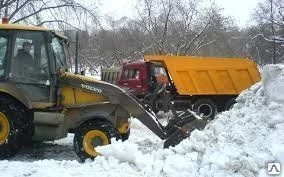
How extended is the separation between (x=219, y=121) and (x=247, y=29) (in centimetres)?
5414

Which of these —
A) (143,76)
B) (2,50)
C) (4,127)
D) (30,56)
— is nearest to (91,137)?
(4,127)

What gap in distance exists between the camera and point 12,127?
→ 9195mm

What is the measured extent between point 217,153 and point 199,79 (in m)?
11.0

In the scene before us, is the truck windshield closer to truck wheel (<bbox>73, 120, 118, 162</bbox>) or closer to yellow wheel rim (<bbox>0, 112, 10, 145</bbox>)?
yellow wheel rim (<bbox>0, 112, 10, 145</bbox>)

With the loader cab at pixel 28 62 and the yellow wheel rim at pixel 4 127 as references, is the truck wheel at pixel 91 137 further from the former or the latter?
the yellow wheel rim at pixel 4 127

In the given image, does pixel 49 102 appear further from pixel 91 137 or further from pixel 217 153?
pixel 217 153

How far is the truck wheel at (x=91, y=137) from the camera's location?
30.4 ft

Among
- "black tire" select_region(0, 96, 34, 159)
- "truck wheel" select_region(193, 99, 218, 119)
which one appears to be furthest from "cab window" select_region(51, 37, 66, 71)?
"truck wheel" select_region(193, 99, 218, 119)

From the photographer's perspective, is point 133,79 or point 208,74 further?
point 133,79

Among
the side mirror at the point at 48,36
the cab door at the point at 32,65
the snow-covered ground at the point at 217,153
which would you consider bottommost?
the snow-covered ground at the point at 217,153

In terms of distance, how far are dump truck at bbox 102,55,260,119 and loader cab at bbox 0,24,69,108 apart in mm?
8639

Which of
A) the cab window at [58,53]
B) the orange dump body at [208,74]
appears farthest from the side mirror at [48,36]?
the orange dump body at [208,74]

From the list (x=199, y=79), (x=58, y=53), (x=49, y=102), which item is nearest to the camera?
(x=49, y=102)

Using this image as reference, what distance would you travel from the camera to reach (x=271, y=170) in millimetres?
6734
